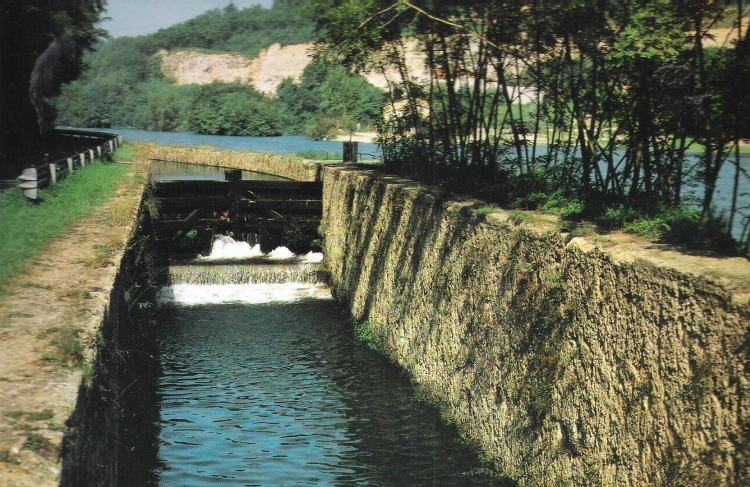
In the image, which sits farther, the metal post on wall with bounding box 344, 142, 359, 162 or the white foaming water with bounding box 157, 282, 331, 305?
the metal post on wall with bounding box 344, 142, 359, 162

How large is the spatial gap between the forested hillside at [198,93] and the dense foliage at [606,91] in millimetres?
48173

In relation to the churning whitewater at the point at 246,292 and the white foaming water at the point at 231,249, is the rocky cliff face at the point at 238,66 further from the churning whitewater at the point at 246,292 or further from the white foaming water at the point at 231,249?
the churning whitewater at the point at 246,292

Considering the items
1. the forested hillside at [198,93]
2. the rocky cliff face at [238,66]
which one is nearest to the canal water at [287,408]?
the forested hillside at [198,93]

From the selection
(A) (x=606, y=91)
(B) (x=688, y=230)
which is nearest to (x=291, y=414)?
(A) (x=606, y=91)

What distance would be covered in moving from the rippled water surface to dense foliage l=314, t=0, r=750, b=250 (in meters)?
2.87

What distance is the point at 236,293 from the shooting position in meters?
16.0

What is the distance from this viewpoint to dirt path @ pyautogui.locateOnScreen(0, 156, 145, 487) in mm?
3811

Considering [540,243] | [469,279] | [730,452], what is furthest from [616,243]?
[469,279]

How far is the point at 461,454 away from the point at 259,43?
141189 mm

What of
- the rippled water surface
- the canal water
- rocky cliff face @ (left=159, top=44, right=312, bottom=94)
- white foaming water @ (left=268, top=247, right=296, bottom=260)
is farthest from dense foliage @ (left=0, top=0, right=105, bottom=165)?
rocky cliff face @ (left=159, top=44, right=312, bottom=94)

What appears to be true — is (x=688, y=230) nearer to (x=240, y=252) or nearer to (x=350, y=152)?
(x=240, y=252)

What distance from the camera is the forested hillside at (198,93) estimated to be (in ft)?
322

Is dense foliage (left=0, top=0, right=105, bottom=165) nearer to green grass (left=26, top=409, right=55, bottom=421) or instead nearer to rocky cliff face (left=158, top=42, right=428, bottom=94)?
green grass (left=26, top=409, right=55, bottom=421)

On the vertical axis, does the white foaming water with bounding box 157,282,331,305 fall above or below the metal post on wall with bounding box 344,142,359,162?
below
